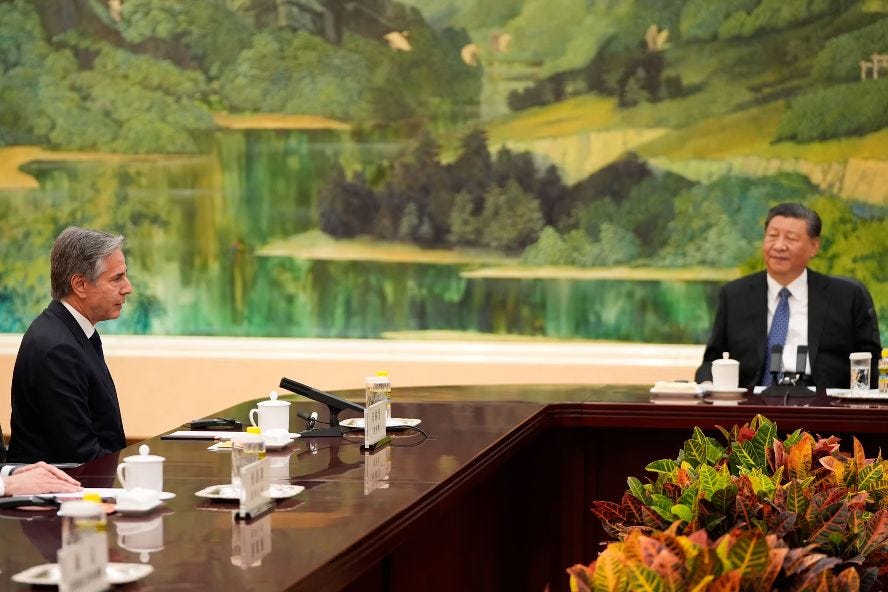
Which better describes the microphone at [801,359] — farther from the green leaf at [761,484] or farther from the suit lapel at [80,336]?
the green leaf at [761,484]

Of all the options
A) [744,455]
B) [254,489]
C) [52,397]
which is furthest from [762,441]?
[52,397]

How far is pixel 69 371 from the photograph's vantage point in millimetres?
3738

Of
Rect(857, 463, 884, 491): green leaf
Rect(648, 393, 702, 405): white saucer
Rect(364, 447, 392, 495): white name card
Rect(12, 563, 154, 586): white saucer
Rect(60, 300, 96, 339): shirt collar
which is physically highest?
Rect(60, 300, 96, 339): shirt collar

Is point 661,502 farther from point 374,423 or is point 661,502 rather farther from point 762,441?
point 374,423

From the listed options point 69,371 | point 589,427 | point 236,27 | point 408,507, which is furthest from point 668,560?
point 236,27

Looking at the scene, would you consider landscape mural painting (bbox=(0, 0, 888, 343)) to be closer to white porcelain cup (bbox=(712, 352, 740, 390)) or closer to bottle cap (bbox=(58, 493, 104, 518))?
white porcelain cup (bbox=(712, 352, 740, 390))

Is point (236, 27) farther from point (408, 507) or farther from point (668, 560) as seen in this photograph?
point (668, 560)

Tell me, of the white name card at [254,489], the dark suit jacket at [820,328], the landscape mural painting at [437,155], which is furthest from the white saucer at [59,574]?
the landscape mural painting at [437,155]

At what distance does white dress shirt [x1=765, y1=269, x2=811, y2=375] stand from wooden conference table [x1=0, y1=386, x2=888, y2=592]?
0.40 metres

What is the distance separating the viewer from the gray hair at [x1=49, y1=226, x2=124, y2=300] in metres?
3.90

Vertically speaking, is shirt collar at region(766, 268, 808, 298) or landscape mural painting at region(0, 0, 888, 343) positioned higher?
landscape mural painting at region(0, 0, 888, 343)

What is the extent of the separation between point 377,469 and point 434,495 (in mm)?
283

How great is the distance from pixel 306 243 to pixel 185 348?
96 cm

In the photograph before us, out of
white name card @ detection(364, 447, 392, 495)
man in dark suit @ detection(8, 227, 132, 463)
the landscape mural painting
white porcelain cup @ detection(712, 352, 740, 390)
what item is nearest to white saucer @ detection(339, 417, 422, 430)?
white name card @ detection(364, 447, 392, 495)
